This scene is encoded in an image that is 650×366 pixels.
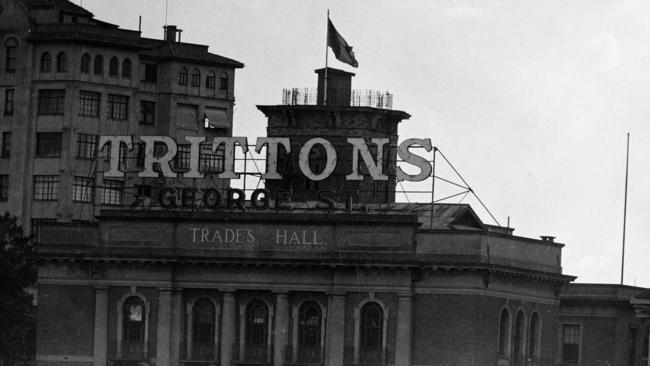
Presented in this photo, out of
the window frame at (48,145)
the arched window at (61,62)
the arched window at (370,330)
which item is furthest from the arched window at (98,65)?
the arched window at (370,330)

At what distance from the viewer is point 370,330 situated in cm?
13612

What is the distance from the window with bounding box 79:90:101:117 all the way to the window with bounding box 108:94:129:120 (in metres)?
1.21

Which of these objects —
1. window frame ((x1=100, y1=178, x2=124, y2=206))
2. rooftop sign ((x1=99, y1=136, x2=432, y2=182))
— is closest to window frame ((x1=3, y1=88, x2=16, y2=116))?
window frame ((x1=100, y1=178, x2=124, y2=206))

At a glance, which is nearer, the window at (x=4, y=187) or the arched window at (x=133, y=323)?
the arched window at (x=133, y=323)

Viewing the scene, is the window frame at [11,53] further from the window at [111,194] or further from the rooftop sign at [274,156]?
the rooftop sign at [274,156]

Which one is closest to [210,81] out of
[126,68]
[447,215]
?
[126,68]

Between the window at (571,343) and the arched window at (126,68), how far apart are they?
4197 centimetres

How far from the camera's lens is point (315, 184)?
15738 cm

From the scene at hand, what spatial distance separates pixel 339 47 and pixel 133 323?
2371cm

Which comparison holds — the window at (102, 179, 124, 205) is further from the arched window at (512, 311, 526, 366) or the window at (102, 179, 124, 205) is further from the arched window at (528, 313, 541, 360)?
the arched window at (512, 311, 526, 366)

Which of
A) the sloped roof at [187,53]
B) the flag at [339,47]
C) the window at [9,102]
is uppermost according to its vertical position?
the sloped roof at [187,53]

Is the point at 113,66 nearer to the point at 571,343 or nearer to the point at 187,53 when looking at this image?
the point at 187,53

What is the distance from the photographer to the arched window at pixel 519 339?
5479 inches

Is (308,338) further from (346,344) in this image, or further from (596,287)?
(596,287)
